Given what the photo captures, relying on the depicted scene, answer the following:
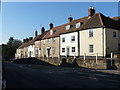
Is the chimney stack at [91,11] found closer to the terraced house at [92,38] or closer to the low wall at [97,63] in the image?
the terraced house at [92,38]

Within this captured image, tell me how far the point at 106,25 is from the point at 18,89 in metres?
25.0

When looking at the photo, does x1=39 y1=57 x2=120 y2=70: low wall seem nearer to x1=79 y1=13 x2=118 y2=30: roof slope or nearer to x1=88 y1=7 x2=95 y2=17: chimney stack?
x1=79 y1=13 x2=118 y2=30: roof slope

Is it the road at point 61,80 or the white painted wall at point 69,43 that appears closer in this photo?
the road at point 61,80

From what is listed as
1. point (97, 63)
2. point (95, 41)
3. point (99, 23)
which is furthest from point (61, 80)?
point (99, 23)

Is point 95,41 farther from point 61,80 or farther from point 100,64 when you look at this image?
point 61,80

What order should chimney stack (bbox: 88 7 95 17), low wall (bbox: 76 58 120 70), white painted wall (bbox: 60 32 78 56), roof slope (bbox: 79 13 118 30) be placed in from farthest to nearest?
1. chimney stack (bbox: 88 7 95 17)
2. white painted wall (bbox: 60 32 78 56)
3. roof slope (bbox: 79 13 118 30)
4. low wall (bbox: 76 58 120 70)

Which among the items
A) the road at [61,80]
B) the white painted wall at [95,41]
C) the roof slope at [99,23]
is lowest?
the road at [61,80]

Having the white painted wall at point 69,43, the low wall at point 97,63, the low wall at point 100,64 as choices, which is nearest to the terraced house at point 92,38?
the white painted wall at point 69,43

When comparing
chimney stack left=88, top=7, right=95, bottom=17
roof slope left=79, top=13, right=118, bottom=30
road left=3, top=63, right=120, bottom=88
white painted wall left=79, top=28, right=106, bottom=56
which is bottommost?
road left=3, top=63, right=120, bottom=88

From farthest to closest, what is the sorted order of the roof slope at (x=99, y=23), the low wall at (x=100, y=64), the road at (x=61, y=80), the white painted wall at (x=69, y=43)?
the white painted wall at (x=69, y=43) → the roof slope at (x=99, y=23) → the low wall at (x=100, y=64) → the road at (x=61, y=80)

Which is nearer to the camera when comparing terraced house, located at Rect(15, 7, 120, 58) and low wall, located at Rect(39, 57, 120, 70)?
low wall, located at Rect(39, 57, 120, 70)

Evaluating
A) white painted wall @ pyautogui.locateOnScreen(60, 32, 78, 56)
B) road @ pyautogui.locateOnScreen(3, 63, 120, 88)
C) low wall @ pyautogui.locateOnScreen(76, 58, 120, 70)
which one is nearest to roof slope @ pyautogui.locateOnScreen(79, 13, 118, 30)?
white painted wall @ pyautogui.locateOnScreen(60, 32, 78, 56)

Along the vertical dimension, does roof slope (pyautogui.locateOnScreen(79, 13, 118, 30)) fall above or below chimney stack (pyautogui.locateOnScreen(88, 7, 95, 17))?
below

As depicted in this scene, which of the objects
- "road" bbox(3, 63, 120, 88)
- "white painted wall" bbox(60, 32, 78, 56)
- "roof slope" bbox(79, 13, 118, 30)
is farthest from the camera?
"white painted wall" bbox(60, 32, 78, 56)
